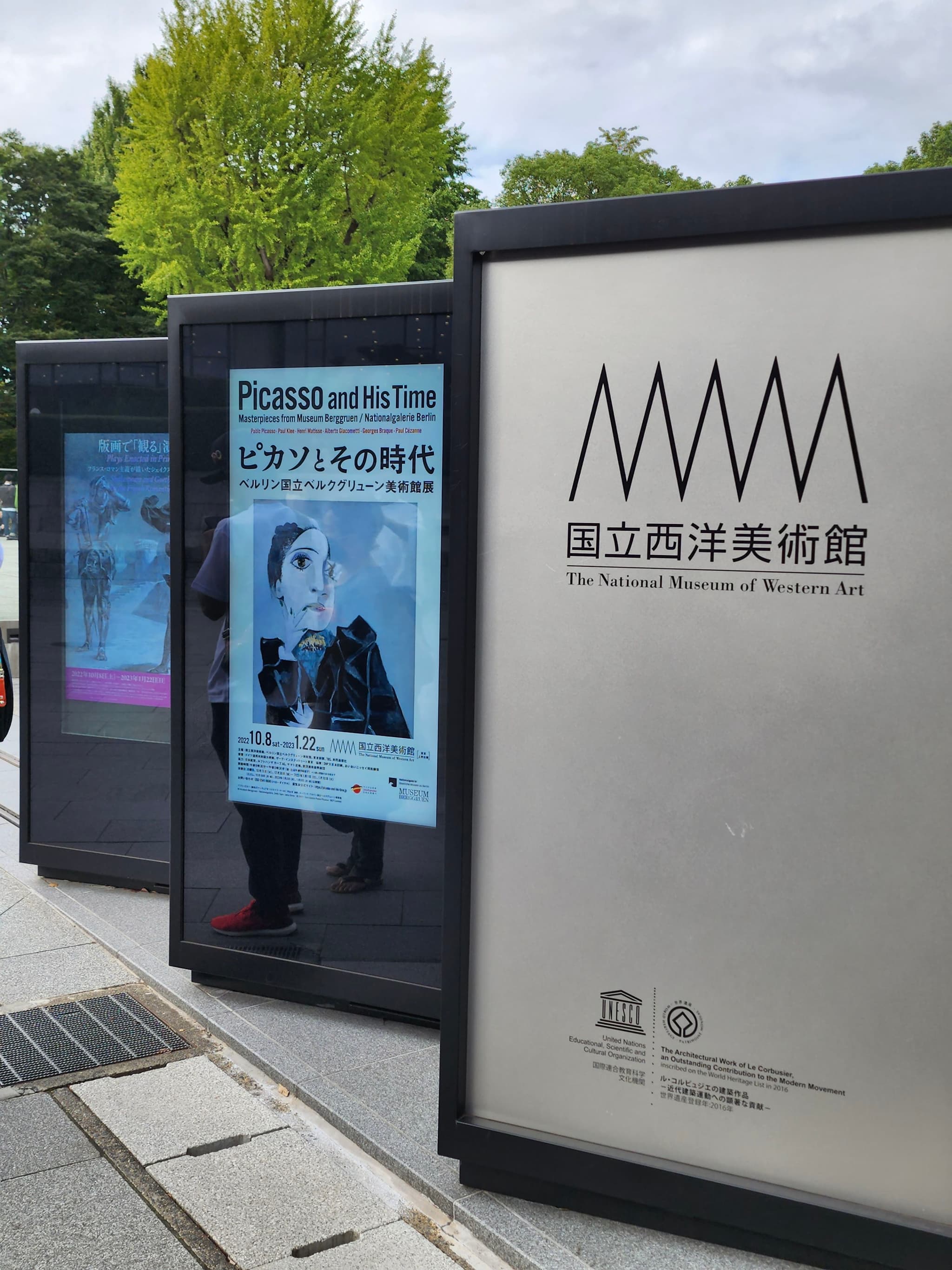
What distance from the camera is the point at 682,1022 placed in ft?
8.69

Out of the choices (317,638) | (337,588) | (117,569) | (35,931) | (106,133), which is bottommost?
(35,931)

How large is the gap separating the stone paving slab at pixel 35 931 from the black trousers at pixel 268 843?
4.07ft

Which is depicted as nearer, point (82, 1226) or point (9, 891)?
point (82, 1226)

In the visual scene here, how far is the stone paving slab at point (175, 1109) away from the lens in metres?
3.21

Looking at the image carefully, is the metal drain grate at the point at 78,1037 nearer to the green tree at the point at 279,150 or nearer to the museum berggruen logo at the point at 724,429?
the museum berggruen logo at the point at 724,429

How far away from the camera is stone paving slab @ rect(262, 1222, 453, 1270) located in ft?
8.66

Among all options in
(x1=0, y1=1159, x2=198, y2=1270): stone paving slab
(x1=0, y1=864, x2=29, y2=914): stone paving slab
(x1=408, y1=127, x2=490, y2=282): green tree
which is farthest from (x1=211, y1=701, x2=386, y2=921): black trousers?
(x1=408, y1=127, x2=490, y2=282): green tree

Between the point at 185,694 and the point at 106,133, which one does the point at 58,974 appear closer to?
the point at 185,694

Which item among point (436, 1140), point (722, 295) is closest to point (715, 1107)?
point (436, 1140)

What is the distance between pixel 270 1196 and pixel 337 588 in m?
1.92

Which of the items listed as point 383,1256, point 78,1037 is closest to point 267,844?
point 78,1037

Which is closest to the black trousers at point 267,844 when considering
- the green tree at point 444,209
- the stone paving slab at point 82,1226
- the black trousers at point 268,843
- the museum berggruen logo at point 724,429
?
the black trousers at point 268,843

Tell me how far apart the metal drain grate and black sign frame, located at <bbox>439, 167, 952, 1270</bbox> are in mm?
1448

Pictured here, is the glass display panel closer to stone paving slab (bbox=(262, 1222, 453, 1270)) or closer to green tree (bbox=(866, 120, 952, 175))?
stone paving slab (bbox=(262, 1222, 453, 1270))
